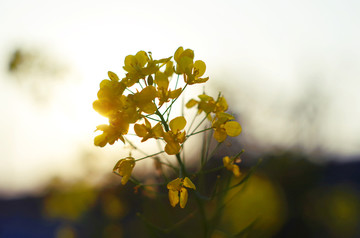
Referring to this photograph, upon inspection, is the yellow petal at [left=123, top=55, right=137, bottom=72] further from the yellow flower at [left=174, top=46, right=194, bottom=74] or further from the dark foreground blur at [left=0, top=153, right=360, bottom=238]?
the dark foreground blur at [left=0, top=153, right=360, bottom=238]

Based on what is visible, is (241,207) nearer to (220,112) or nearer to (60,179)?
(60,179)

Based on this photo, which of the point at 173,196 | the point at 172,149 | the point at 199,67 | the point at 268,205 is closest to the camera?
the point at 172,149

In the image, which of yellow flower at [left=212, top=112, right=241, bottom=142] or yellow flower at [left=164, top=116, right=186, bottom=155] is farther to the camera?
yellow flower at [left=212, top=112, right=241, bottom=142]

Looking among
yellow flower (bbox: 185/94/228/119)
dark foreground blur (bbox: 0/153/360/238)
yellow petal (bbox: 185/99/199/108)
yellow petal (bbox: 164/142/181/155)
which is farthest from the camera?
dark foreground blur (bbox: 0/153/360/238)

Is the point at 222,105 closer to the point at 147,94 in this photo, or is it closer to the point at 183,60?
the point at 183,60

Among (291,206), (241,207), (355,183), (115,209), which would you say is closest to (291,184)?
(291,206)

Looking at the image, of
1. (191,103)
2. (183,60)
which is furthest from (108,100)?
(191,103)

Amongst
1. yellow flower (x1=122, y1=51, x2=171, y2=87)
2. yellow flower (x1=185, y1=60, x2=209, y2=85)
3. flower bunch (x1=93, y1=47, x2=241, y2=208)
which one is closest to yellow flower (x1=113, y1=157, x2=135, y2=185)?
flower bunch (x1=93, y1=47, x2=241, y2=208)
